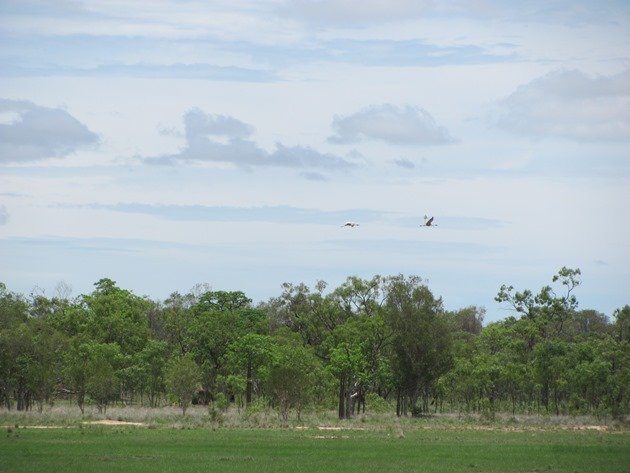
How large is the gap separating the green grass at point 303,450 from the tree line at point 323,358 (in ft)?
43.4

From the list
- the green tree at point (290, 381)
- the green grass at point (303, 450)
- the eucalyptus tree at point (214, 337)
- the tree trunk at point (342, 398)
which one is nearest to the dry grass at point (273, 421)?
the tree trunk at point (342, 398)

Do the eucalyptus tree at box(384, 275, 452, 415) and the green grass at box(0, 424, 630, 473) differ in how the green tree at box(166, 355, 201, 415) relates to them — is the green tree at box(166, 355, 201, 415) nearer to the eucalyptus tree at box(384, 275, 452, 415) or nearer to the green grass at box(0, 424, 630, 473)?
the green grass at box(0, 424, 630, 473)

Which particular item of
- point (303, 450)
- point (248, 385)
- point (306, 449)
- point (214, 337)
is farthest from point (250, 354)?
point (303, 450)

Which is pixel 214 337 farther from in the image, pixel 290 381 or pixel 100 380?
pixel 290 381

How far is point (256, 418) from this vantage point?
65500mm

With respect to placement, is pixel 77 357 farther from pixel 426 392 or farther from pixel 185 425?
pixel 426 392

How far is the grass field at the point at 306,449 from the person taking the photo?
3934cm

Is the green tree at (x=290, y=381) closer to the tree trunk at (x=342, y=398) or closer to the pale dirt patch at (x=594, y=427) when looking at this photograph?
the tree trunk at (x=342, y=398)

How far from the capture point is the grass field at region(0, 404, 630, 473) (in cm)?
3934

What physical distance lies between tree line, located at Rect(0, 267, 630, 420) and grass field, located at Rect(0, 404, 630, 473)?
10.2 metres

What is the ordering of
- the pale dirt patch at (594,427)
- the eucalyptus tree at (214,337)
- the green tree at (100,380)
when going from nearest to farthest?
the pale dirt patch at (594,427) → the green tree at (100,380) → the eucalyptus tree at (214,337)

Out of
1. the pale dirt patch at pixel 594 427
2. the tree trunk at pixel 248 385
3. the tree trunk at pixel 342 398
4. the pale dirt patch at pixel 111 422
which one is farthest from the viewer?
the tree trunk at pixel 248 385

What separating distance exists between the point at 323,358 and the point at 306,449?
32.7 m

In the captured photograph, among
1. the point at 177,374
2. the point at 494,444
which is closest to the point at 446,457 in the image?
the point at 494,444
